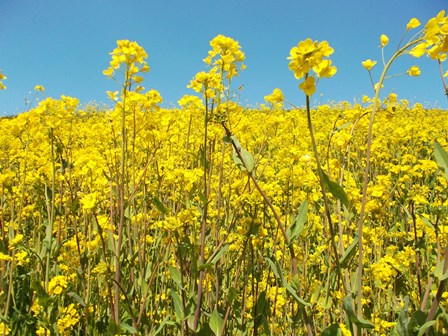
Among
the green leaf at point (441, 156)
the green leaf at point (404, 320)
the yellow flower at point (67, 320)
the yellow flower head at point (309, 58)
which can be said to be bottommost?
the yellow flower at point (67, 320)

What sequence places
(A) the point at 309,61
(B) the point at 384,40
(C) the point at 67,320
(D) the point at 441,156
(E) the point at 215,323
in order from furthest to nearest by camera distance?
(C) the point at 67,320
(E) the point at 215,323
(B) the point at 384,40
(D) the point at 441,156
(A) the point at 309,61

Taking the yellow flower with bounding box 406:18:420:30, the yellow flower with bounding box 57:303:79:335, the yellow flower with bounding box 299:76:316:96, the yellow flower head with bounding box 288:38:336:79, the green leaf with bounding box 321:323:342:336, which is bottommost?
the yellow flower with bounding box 57:303:79:335

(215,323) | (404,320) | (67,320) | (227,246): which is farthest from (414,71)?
(67,320)

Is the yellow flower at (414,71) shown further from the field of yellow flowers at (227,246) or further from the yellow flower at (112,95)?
the yellow flower at (112,95)

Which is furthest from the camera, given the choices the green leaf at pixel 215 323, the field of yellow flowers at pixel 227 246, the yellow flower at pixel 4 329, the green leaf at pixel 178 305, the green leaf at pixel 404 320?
the yellow flower at pixel 4 329

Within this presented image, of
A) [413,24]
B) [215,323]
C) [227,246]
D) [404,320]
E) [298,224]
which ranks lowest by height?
[215,323]

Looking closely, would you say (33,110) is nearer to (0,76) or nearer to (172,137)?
(0,76)

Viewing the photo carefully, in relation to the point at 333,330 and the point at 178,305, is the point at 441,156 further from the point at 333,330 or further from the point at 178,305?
the point at 178,305

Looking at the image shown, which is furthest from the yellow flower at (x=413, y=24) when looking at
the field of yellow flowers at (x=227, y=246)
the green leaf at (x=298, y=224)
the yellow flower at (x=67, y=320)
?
the yellow flower at (x=67, y=320)

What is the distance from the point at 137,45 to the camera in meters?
2.12

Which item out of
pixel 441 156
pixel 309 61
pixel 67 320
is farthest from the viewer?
pixel 67 320

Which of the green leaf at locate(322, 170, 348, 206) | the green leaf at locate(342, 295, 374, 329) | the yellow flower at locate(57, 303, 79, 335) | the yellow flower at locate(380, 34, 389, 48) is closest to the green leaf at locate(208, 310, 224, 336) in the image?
the green leaf at locate(342, 295, 374, 329)

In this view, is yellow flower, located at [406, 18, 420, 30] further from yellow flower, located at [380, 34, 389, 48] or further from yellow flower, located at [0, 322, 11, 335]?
yellow flower, located at [0, 322, 11, 335]

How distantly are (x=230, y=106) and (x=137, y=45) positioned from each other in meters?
0.61
